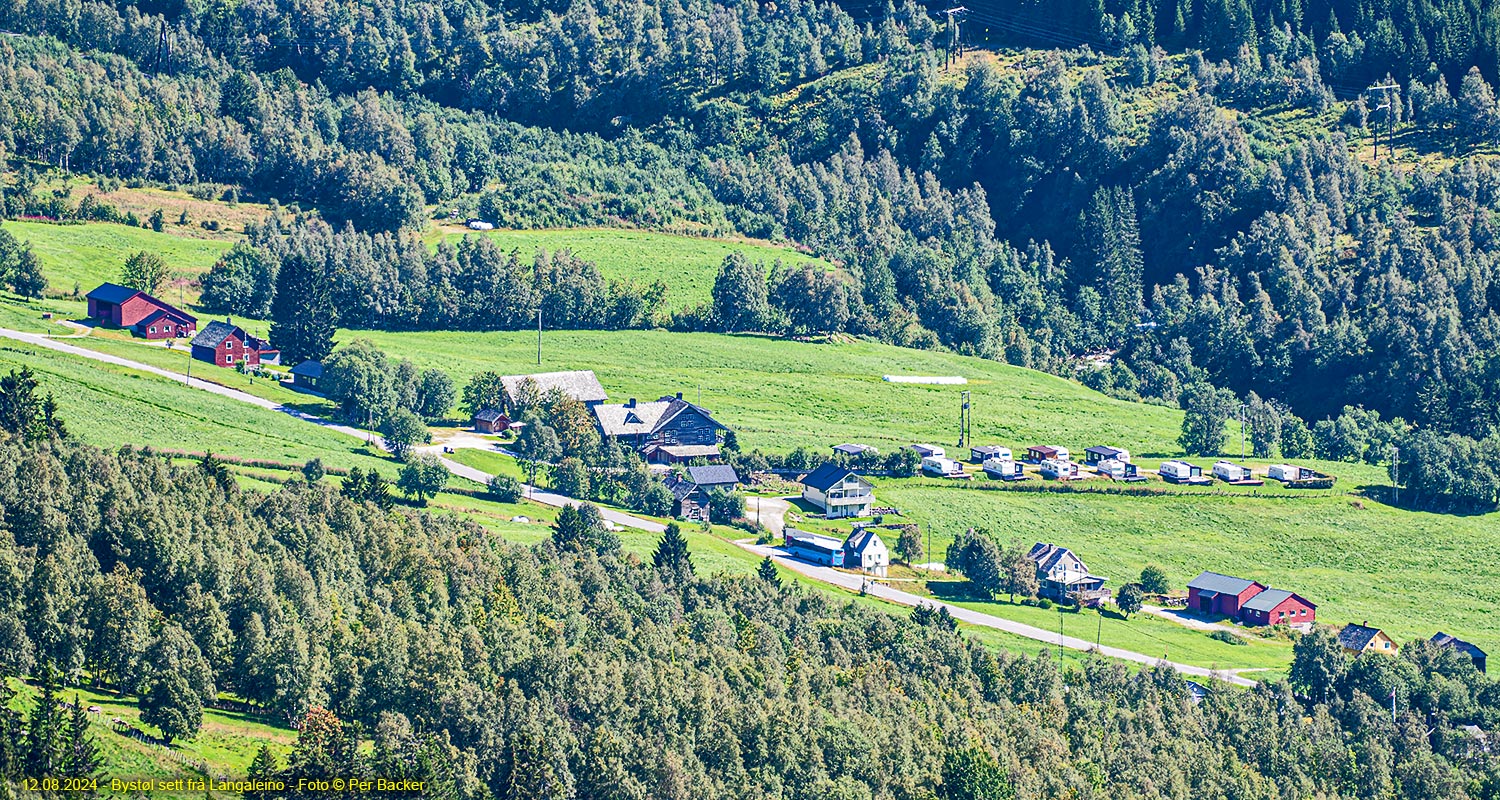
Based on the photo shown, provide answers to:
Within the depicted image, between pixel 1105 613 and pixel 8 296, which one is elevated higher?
pixel 8 296

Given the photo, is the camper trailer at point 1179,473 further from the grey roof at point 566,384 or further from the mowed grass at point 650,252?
the mowed grass at point 650,252

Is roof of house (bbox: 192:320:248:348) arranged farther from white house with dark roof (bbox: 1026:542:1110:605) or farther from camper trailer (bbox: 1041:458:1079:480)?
white house with dark roof (bbox: 1026:542:1110:605)

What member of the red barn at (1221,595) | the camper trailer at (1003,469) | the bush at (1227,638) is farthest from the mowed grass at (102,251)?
the bush at (1227,638)

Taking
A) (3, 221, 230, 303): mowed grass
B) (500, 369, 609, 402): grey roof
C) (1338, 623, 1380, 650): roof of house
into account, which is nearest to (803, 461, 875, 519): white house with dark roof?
(500, 369, 609, 402): grey roof

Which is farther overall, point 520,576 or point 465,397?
point 465,397

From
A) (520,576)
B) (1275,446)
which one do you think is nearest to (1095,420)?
(1275,446)

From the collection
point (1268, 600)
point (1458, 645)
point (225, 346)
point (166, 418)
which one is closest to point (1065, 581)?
point (1268, 600)

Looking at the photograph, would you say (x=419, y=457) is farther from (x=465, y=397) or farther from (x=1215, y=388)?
(x=1215, y=388)
